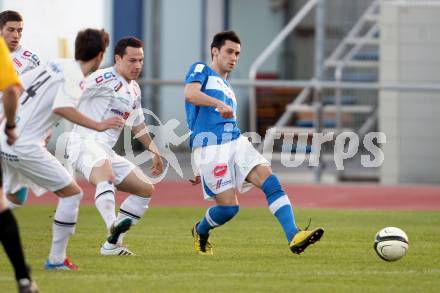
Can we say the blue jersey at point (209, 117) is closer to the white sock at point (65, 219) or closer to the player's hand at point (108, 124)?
the player's hand at point (108, 124)

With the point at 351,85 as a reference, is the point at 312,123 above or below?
below

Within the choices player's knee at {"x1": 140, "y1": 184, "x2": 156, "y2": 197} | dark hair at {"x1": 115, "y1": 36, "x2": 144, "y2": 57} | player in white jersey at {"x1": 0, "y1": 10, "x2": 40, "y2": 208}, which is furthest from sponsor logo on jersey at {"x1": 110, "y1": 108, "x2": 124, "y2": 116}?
player in white jersey at {"x1": 0, "y1": 10, "x2": 40, "y2": 208}

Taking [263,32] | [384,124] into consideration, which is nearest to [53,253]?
[384,124]

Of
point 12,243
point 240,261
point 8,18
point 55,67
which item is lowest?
point 240,261

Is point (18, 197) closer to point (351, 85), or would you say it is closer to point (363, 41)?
point (351, 85)

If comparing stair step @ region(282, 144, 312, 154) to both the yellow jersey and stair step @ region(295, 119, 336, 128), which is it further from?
the yellow jersey

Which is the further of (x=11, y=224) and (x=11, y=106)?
(x=11, y=106)

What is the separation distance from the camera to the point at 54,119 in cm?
932

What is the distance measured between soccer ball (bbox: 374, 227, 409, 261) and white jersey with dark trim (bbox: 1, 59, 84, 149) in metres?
2.97

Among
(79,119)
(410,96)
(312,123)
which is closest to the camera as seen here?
(79,119)

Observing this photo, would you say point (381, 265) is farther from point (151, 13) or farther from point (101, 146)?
point (151, 13)

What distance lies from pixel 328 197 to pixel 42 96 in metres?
9.92

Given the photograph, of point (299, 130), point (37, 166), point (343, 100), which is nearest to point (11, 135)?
point (37, 166)

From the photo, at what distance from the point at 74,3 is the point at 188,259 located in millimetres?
12094
